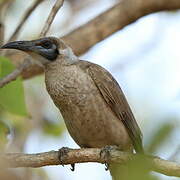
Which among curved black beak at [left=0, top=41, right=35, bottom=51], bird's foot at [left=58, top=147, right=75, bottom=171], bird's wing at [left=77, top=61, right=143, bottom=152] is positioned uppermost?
curved black beak at [left=0, top=41, right=35, bottom=51]

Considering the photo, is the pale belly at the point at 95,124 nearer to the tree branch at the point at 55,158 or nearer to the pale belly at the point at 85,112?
the pale belly at the point at 85,112

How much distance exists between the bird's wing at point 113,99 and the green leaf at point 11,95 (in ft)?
3.27

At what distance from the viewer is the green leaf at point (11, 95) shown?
3.82 m

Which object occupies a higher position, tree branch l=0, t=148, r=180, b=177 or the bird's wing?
the bird's wing

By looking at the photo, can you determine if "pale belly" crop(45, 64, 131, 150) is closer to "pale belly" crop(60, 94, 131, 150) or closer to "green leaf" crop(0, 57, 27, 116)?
"pale belly" crop(60, 94, 131, 150)

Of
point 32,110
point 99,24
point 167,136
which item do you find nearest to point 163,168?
point 167,136

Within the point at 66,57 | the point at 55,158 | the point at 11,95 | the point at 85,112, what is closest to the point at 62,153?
the point at 55,158

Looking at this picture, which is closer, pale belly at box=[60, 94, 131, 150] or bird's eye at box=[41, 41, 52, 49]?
pale belly at box=[60, 94, 131, 150]

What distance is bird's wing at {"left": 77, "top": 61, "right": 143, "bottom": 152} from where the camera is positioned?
4.78 meters

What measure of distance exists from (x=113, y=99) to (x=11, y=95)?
1.28m

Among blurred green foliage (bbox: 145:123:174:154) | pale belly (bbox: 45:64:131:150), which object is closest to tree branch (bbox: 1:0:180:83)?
pale belly (bbox: 45:64:131:150)

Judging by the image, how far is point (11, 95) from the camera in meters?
3.85

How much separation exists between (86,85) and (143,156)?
263cm

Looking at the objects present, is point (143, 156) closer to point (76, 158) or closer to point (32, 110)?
point (76, 158)
